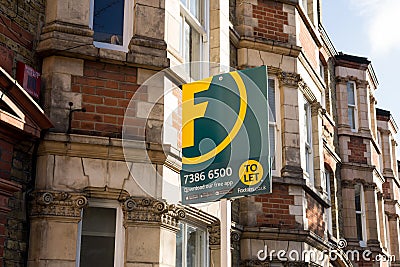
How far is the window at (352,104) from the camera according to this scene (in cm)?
1938

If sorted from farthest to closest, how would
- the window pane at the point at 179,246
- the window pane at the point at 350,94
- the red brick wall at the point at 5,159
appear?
the window pane at the point at 350,94
the window pane at the point at 179,246
the red brick wall at the point at 5,159

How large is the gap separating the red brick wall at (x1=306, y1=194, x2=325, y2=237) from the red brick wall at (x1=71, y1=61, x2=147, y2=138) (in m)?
5.17

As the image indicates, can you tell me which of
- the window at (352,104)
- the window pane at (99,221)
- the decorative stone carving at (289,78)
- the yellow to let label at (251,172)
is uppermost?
the window at (352,104)

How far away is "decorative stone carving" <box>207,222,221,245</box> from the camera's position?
28.0 feet

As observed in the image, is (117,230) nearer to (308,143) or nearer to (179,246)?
(179,246)

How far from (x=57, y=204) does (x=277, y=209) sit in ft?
16.7

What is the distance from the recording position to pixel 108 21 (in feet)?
25.1

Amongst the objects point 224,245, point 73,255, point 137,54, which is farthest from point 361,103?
point 73,255

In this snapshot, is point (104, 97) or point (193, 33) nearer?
point (104, 97)

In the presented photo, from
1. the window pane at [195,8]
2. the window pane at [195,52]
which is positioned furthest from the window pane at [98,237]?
the window pane at [195,8]

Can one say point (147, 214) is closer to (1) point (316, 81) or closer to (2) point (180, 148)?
(2) point (180, 148)

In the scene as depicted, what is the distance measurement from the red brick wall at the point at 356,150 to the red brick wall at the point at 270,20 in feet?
25.4

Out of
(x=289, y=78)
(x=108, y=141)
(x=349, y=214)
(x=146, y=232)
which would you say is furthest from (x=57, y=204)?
(x=349, y=214)

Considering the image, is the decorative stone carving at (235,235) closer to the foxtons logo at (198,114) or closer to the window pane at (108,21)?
the foxtons logo at (198,114)
